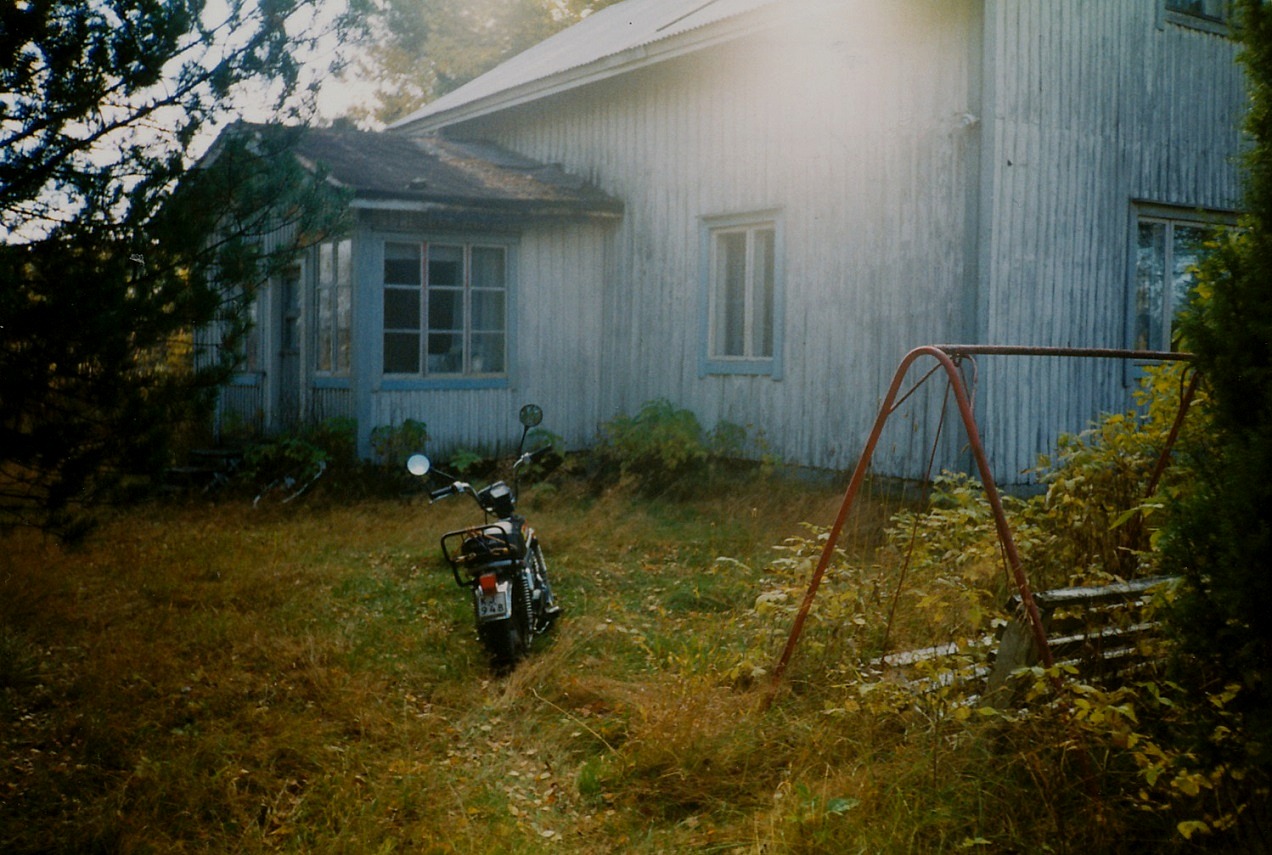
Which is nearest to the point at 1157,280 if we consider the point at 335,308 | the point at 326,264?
the point at 335,308

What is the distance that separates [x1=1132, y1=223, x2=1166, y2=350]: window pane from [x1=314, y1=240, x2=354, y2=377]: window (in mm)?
7401

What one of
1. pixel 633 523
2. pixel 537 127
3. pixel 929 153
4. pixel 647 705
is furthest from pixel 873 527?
pixel 537 127

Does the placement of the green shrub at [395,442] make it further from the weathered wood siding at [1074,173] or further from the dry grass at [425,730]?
the weathered wood siding at [1074,173]

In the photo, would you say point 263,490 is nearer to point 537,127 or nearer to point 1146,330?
point 537,127

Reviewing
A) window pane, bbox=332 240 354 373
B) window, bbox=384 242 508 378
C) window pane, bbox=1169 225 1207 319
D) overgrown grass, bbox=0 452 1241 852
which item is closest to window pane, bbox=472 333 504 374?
window, bbox=384 242 508 378

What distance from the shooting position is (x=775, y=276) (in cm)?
1091

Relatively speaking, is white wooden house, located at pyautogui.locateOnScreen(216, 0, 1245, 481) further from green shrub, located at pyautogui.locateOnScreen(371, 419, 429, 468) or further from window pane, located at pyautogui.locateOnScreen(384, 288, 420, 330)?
green shrub, located at pyautogui.locateOnScreen(371, 419, 429, 468)

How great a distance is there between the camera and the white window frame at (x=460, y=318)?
11.8 m

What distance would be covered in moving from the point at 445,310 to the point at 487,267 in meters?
0.71

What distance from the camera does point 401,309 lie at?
1188 centimetres

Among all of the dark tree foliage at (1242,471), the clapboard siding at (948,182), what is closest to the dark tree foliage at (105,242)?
the dark tree foliage at (1242,471)

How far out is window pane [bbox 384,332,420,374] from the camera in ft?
38.8

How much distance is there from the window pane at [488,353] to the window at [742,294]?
93.4 inches

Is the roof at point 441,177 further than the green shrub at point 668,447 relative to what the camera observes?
Yes
